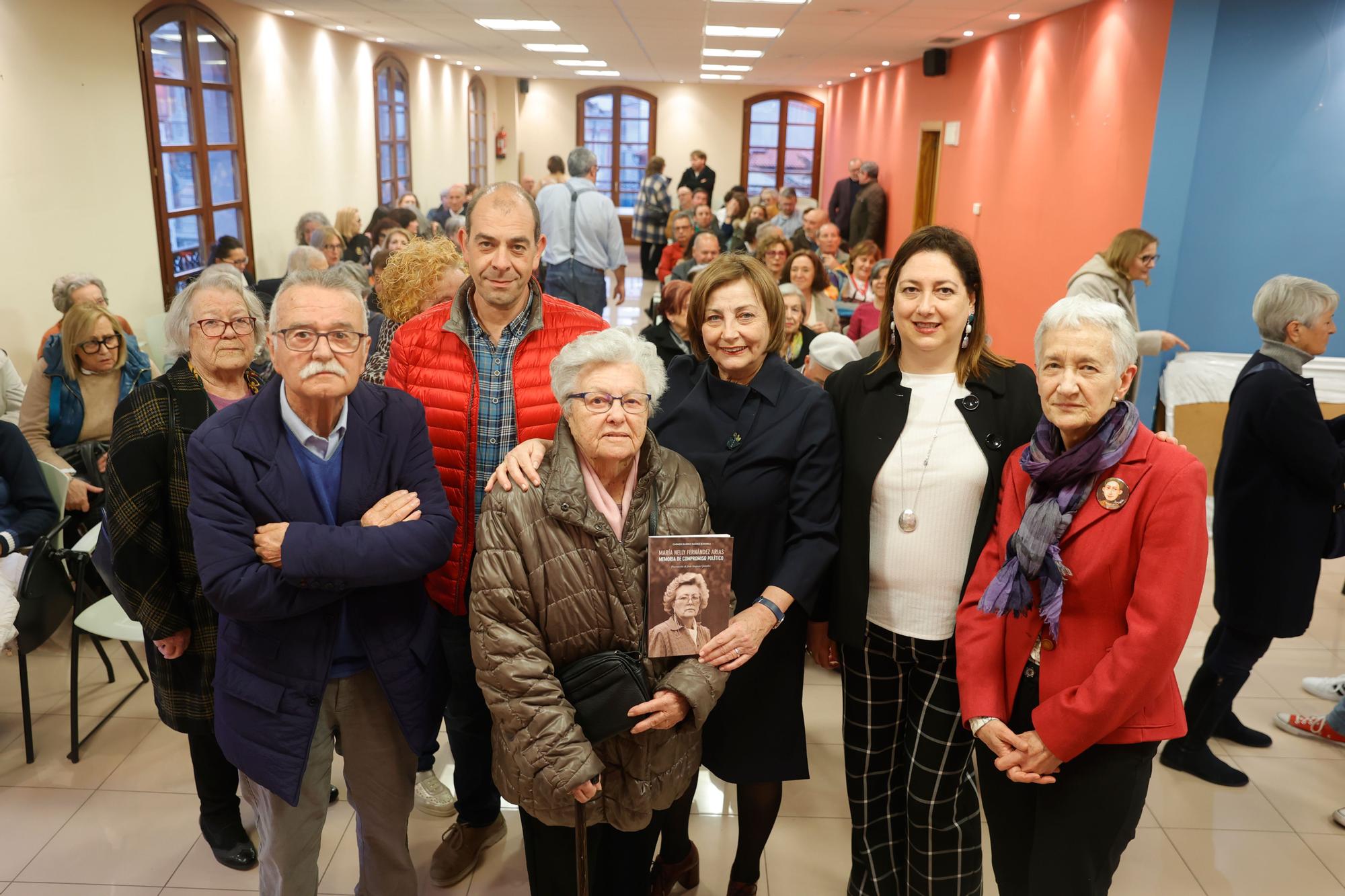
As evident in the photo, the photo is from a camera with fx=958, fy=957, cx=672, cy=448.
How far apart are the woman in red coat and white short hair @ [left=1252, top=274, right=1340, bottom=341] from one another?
177 centimetres

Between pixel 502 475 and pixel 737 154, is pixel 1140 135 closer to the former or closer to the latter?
pixel 502 475

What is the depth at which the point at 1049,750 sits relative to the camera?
6.15 ft

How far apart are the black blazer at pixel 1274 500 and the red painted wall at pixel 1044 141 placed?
4.14 metres

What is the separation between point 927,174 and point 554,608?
A: 12028 millimetres

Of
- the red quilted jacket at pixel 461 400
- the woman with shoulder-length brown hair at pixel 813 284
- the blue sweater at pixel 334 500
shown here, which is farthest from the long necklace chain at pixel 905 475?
the woman with shoulder-length brown hair at pixel 813 284

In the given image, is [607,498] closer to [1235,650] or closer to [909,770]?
[909,770]

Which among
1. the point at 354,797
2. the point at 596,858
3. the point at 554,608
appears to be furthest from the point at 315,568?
the point at 596,858

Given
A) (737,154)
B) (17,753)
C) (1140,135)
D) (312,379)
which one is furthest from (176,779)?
(737,154)

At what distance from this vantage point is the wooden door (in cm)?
1262

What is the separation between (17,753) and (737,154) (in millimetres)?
20321

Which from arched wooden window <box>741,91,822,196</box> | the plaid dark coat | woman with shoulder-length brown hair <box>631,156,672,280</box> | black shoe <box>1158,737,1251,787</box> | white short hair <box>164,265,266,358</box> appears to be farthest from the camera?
arched wooden window <box>741,91,822,196</box>

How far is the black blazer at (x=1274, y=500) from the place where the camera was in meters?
3.01

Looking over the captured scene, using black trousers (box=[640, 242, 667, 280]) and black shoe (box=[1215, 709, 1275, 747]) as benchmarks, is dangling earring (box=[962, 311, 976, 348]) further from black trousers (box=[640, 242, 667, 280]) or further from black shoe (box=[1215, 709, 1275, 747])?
black trousers (box=[640, 242, 667, 280])

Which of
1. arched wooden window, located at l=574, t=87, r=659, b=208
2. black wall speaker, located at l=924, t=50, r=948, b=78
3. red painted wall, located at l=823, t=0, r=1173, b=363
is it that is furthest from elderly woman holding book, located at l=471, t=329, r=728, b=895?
arched wooden window, located at l=574, t=87, r=659, b=208
